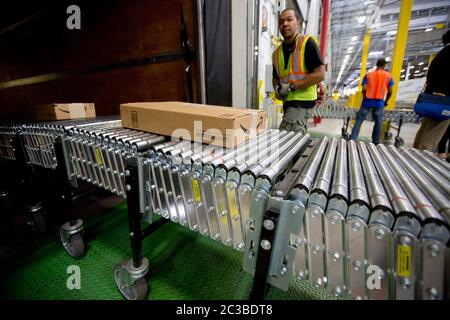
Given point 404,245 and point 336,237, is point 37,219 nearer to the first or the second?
point 336,237

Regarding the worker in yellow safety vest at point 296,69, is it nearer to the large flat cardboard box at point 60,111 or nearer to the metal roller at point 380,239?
the metal roller at point 380,239

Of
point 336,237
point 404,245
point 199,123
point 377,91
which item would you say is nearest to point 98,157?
point 199,123

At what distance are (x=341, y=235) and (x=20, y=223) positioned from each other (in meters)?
2.66

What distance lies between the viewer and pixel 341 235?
0.61 meters

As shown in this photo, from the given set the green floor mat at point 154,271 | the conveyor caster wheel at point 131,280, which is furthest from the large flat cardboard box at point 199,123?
the green floor mat at point 154,271

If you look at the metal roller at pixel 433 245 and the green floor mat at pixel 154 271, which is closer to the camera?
the metal roller at pixel 433 245

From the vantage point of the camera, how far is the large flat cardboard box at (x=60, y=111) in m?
1.87

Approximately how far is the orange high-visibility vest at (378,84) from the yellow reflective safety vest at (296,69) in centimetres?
270

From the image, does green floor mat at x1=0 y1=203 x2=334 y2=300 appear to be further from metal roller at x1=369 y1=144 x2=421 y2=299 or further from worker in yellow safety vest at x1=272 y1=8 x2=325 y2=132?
worker in yellow safety vest at x1=272 y1=8 x2=325 y2=132

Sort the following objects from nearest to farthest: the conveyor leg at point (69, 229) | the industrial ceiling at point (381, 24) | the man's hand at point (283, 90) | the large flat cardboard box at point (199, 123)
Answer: the large flat cardboard box at point (199, 123), the conveyor leg at point (69, 229), the man's hand at point (283, 90), the industrial ceiling at point (381, 24)

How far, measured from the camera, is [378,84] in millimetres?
3980

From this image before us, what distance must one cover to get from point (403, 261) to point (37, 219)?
7.83 ft

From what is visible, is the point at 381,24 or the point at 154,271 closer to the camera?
the point at 154,271
